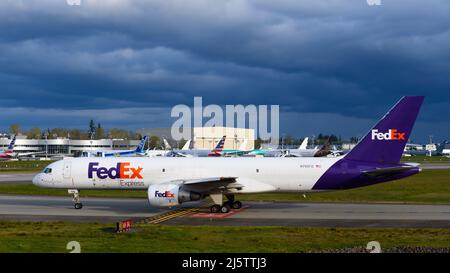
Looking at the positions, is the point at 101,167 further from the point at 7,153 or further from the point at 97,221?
the point at 7,153

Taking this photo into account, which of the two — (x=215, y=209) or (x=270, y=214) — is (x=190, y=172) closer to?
(x=215, y=209)

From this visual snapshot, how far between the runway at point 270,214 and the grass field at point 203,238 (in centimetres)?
270

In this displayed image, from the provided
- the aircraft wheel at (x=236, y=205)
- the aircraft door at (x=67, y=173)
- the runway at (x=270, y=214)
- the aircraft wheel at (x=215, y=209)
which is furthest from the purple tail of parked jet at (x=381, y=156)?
the aircraft door at (x=67, y=173)

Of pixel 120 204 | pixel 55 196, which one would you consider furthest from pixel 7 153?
pixel 120 204

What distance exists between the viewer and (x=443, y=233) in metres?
25.9

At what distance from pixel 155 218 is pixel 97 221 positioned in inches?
124

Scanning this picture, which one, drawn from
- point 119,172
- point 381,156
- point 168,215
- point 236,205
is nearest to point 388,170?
point 381,156

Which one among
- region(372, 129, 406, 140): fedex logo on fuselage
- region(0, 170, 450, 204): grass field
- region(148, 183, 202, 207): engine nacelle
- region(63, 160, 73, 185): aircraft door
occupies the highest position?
region(372, 129, 406, 140): fedex logo on fuselage

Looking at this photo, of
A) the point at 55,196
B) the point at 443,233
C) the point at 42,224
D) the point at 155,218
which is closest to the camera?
the point at 443,233

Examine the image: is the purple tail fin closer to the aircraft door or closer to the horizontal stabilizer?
the horizontal stabilizer

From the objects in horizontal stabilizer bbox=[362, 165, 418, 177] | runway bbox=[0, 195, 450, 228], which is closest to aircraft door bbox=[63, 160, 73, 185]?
runway bbox=[0, 195, 450, 228]

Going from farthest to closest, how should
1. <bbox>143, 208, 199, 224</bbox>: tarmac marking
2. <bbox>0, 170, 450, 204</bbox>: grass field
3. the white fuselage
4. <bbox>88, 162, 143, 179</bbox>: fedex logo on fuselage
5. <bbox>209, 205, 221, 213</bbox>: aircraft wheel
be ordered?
<bbox>0, 170, 450, 204</bbox>: grass field → <bbox>88, 162, 143, 179</bbox>: fedex logo on fuselage → the white fuselage → <bbox>209, 205, 221, 213</bbox>: aircraft wheel → <bbox>143, 208, 199, 224</bbox>: tarmac marking

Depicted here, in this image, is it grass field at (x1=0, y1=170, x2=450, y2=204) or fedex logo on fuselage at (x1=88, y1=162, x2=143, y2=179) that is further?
grass field at (x1=0, y1=170, x2=450, y2=204)

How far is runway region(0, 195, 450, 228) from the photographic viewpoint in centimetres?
3003
